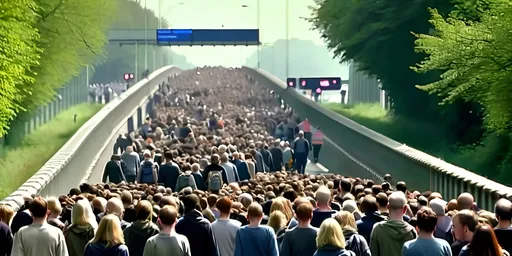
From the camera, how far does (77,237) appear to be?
1466cm

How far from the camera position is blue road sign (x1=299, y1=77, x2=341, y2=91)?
8431cm

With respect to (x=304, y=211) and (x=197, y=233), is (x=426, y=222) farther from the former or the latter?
(x=197, y=233)

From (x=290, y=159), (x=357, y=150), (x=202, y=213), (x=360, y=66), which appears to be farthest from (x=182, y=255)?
(x=360, y=66)

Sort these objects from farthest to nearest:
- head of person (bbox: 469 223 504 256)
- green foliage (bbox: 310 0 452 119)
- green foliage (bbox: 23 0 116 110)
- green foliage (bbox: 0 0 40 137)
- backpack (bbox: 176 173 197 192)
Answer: green foliage (bbox: 23 0 116 110)
green foliage (bbox: 310 0 452 119)
green foliage (bbox: 0 0 40 137)
backpack (bbox: 176 173 197 192)
head of person (bbox: 469 223 504 256)

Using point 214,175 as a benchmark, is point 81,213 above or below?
above

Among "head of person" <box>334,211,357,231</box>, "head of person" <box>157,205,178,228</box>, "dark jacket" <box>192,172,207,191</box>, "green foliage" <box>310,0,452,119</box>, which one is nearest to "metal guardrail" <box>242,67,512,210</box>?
"green foliage" <box>310,0,452,119</box>

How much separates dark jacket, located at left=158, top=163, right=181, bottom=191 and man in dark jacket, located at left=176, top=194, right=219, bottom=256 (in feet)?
42.0

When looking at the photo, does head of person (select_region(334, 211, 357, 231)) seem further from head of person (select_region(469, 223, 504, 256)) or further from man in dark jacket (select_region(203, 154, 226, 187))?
man in dark jacket (select_region(203, 154, 226, 187))

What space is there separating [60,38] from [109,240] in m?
46.4

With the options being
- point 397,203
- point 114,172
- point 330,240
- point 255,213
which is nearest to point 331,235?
point 330,240

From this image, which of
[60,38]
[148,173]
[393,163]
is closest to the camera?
[148,173]

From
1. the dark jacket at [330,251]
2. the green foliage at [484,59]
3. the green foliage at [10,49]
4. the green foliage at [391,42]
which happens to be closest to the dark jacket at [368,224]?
the dark jacket at [330,251]

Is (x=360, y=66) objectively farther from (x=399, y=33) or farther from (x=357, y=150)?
(x=357, y=150)

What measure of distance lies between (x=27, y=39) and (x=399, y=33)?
2083 centimetres
